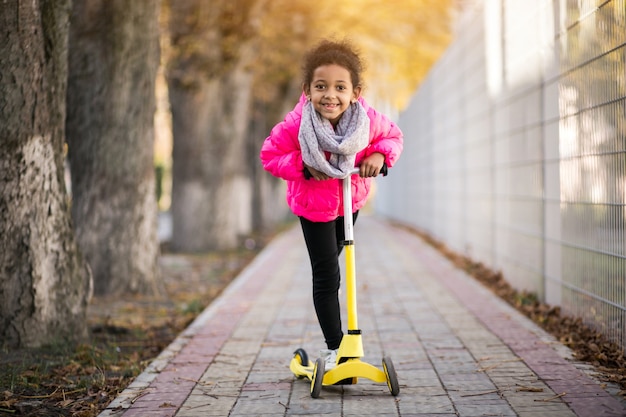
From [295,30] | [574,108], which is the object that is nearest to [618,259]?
[574,108]

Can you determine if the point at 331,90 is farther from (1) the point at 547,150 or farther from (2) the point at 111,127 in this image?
(2) the point at 111,127

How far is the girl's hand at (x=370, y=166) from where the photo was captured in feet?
14.7

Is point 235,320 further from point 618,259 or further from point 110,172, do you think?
point 618,259

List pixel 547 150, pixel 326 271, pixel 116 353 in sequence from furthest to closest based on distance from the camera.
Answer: pixel 547 150
pixel 116 353
pixel 326 271

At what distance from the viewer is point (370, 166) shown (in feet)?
14.7

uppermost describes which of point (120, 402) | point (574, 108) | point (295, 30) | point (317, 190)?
point (295, 30)

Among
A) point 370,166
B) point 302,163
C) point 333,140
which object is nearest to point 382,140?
point 370,166

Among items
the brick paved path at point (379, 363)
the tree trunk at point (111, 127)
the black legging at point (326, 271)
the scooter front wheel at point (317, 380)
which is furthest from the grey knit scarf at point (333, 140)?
the tree trunk at point (111, 127)

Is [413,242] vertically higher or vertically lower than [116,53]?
lower

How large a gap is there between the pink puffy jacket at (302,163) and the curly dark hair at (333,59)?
178 mm

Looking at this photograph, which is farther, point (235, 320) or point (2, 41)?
point (235, 320)

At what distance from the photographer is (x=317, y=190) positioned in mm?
4617

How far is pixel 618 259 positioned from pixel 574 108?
148cm

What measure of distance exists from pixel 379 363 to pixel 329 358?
0.74m
